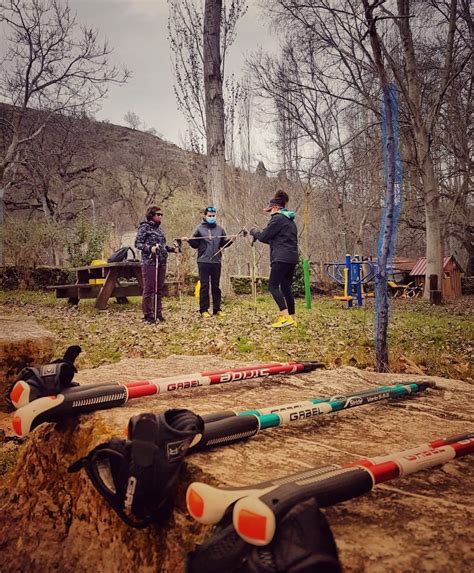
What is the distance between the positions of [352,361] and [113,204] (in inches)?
856

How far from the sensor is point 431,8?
7695mm

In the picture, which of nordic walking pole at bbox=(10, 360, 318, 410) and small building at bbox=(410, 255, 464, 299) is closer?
nordic walking pole at bbox=(10, 360, 318, 410)

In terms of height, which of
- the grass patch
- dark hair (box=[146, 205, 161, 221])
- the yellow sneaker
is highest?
dark hair (box=[146, 205, 161, 221])

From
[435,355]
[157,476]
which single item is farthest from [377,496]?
[435,355]

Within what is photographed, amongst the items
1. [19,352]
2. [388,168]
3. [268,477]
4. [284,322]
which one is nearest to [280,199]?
[284,322]

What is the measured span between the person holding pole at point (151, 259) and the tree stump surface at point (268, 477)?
3.87m

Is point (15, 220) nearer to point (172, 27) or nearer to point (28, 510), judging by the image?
point (172, 27)

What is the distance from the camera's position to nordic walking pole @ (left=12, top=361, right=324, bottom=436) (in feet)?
3.57

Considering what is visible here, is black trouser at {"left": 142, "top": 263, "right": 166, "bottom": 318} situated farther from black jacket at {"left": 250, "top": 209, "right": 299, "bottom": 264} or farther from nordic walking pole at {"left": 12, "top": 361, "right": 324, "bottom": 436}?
nordic walking pole at {"left": 12, "top": 361, "right": 324, "bottom": 436}

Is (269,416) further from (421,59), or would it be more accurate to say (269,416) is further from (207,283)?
(421,59)

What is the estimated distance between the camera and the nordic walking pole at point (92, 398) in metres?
1.09

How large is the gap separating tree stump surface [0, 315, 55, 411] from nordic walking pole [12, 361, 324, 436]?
4.23 feet

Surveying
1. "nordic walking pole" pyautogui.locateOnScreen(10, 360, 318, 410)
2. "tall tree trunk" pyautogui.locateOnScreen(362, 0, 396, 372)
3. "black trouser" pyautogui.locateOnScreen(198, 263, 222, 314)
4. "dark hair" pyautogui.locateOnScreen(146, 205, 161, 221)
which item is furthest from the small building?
"nordic walking pole" pyautogui.locateOnScreen(10, 360, 318, 410)

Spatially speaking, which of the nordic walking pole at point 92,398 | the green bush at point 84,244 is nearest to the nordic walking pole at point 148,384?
the nordic walking pole at point 92,398
